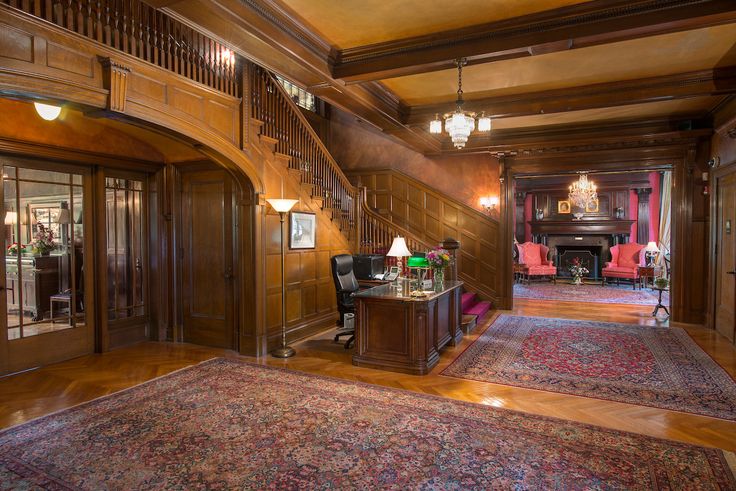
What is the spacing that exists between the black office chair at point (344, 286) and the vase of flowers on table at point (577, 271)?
891 centimetres

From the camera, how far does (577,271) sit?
12742 mm

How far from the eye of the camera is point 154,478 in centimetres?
267

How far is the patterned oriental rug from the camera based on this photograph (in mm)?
9648

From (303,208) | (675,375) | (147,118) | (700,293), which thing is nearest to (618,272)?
(700,293)

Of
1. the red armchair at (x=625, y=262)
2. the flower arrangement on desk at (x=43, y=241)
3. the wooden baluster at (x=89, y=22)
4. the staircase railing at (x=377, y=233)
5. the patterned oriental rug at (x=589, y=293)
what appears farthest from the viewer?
the red armchair at (x=625, y=262)

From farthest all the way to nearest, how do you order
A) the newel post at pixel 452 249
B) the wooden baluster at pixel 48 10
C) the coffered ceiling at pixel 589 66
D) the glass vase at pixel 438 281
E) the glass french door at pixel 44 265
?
1. the newel post at pixel 452 249
2. the glass vase at pixel 438 281
3. the glass french door at pixel 44 265
4. the coffered ceiling at pixel 589 66
5. the wooden baluster at pixel 48 10

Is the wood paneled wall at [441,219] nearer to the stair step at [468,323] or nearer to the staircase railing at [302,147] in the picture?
the staircase railing at [302,147]

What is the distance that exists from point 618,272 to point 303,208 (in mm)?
9639

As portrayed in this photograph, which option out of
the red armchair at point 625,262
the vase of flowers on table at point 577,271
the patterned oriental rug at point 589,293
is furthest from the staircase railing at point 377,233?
the red armchair at point 625,262

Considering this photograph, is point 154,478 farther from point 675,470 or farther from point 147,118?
point 675,470

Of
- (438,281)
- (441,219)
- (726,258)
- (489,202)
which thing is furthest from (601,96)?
(441,219)

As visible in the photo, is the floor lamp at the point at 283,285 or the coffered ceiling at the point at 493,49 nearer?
the coffered ceiling at the point at 493,49

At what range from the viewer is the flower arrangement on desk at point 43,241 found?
193 inches

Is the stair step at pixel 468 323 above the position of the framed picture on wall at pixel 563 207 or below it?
below
